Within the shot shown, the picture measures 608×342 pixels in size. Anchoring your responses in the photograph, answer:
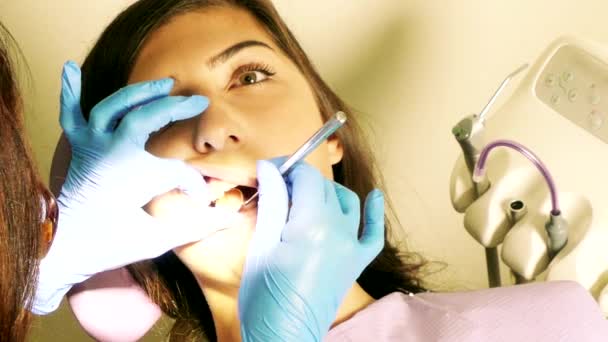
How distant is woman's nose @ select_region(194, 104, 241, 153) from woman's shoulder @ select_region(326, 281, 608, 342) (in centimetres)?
36

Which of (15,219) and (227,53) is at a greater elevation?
(227,53)

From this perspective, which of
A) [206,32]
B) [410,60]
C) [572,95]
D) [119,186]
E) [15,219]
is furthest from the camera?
[410,60]

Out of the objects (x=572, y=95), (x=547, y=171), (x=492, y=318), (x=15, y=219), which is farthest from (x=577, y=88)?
(x=15, y=219)

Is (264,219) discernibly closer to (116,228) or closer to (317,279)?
(317,279)

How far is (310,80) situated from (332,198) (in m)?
0.38

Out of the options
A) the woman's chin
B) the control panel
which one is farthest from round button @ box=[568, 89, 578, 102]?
the woman's chin

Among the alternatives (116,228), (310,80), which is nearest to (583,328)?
(310,80)

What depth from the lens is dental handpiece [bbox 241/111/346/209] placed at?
0.92 meters

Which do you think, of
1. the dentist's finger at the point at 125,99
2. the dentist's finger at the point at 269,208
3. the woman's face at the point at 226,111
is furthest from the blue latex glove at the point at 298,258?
the dentist's finger at the point at 125,99

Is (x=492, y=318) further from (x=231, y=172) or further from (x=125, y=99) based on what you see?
(x=125, y=99)

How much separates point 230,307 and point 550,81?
0.73 metres

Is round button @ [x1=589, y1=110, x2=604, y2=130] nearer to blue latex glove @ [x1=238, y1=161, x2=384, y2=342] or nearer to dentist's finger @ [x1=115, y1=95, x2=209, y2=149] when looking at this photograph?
blue latex glove @ [x1=238, y1=161, x2=384, y2=342]

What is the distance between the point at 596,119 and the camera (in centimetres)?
121

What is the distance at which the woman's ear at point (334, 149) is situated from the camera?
1274 mm
